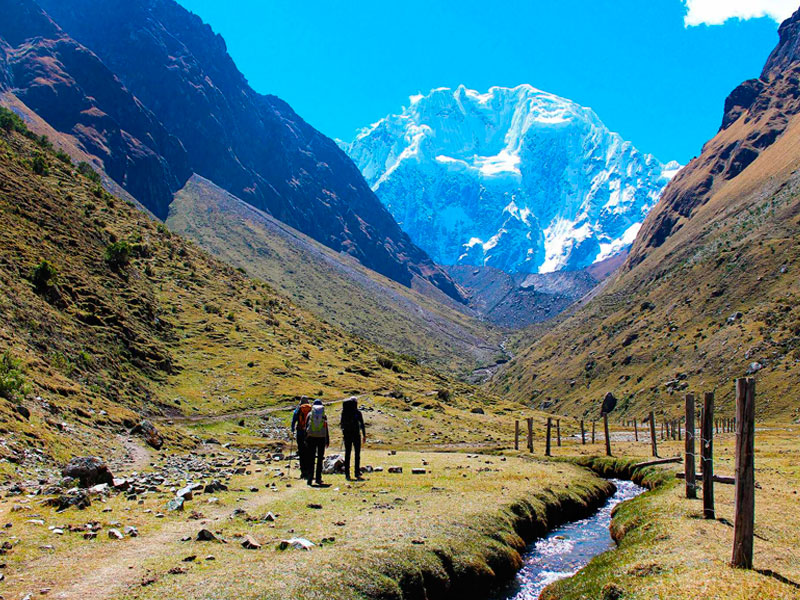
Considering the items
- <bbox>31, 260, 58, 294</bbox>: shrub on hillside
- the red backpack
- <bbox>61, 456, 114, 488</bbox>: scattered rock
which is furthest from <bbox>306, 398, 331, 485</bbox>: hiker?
<bbox>31, 260, 58, 294</bbox>: shrub on hillside

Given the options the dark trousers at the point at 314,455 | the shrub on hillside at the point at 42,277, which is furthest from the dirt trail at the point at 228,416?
the dark trousers at the point at 314,455

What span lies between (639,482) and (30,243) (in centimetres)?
5804

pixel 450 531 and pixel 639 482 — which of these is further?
pixel 639 482

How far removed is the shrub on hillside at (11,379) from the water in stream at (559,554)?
24802mm

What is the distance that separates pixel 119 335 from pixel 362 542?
4772 centimetres

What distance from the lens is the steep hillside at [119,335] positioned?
32.2m

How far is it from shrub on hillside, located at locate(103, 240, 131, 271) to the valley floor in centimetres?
4843

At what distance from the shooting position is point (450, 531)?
782 inches

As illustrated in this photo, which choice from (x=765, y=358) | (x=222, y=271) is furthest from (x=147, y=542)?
(x=765, y=358)

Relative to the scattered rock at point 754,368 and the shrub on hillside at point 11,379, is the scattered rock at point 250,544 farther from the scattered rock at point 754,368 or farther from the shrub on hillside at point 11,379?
the scattered rock at point 754,368

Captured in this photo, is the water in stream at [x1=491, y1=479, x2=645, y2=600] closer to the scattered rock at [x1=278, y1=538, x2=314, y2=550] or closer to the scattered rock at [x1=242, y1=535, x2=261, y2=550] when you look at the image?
the scattered rock at [x1=278, y1=538, x2=314, y2=550]

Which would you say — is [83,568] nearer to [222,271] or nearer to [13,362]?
[13,362]

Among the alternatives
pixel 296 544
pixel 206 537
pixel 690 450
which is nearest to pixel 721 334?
pixel 690 450

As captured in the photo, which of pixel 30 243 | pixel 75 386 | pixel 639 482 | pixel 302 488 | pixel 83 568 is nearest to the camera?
pixel 83 568
